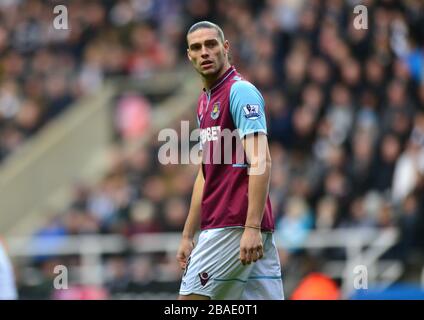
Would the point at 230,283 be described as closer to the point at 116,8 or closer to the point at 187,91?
the point at 187,91

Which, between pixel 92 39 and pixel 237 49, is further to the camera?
pixel 92 39

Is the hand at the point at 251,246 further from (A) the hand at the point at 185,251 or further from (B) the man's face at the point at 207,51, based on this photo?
(B) the man's face at the point at 207,51

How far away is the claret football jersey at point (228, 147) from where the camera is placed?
275 inches

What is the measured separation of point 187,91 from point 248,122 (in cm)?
1279

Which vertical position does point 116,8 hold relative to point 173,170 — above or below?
above

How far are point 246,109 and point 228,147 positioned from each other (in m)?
0.32

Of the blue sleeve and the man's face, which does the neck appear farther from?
the blue sleeve

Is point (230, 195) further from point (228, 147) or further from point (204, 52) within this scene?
point (204, 52)

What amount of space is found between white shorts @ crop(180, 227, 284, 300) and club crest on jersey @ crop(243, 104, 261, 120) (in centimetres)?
69

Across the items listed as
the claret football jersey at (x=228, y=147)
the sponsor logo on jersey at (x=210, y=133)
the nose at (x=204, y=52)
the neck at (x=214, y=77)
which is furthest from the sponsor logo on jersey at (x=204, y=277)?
the nose at (x=204, y=52)

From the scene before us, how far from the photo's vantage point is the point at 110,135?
67.0ft

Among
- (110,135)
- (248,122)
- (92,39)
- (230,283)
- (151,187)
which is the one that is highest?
(92,39)

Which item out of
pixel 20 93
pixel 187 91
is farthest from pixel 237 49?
pixel 20 93

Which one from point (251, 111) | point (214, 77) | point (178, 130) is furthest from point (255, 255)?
point (178, 130)
